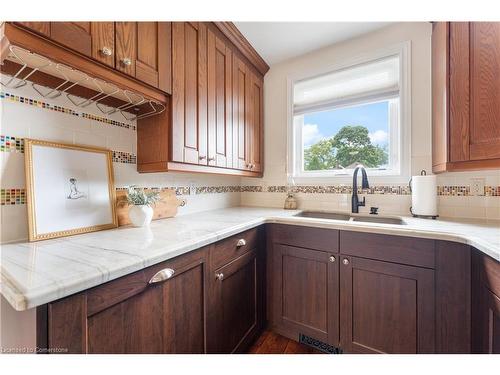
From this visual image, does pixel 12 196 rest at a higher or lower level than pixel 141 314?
higher

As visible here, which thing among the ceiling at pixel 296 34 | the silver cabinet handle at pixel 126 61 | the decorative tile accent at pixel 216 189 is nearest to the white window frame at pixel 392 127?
the ceiling at pixel 296 34

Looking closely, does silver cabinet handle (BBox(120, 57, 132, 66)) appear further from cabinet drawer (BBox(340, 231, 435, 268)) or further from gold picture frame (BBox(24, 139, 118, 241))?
cabinet drawer (BBox(340, 231, 435, 268))

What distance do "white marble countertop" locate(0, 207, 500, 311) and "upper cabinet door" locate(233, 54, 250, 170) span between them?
0.69 metres

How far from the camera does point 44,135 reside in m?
0.98

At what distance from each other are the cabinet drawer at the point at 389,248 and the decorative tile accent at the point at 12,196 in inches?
61.3

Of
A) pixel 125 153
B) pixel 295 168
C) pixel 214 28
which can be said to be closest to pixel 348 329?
pixel 295 168

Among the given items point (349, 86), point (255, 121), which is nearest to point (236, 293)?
point (255, 121)

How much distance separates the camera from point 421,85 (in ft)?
5.37

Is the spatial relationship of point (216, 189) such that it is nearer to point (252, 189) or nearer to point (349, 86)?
point (252, 189)

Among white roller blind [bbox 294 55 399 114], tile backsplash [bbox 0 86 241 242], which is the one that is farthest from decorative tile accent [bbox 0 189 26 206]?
white roller blind [bbox 294 55 399 114]

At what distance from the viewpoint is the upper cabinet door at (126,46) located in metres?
0.95

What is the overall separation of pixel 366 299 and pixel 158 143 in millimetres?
1469

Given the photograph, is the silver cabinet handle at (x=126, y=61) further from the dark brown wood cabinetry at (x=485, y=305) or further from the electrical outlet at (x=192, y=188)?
A: the dark brown wood cabinetry at (x=485, y=305)

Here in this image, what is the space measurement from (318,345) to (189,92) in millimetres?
1788
